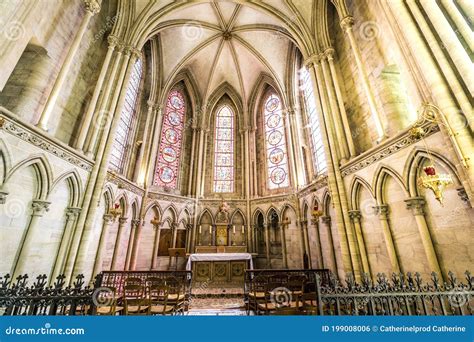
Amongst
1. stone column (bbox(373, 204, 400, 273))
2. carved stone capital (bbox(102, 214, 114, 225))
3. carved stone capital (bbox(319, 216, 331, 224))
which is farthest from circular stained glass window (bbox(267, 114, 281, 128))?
carved stone capital (bbox(102, 214, 114, 225))

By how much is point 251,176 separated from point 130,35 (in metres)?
9.49

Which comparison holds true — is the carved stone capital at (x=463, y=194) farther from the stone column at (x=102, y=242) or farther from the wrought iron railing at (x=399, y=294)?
the stone column at (x=102, y=242)

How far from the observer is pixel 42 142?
5.22 meters

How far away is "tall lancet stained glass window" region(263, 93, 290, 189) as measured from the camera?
13.2 m

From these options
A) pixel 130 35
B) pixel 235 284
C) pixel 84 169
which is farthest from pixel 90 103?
pixel 235 284

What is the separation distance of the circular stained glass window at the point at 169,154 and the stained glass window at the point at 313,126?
27.2 feet

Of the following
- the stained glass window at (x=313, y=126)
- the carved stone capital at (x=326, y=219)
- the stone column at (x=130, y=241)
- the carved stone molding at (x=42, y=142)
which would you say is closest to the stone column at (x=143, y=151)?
the stone column at (x=130, y=241)

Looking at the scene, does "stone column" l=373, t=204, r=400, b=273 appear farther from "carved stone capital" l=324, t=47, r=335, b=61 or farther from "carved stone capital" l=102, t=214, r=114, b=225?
"carved stone capital" l=102, t=214, r=114, b=225

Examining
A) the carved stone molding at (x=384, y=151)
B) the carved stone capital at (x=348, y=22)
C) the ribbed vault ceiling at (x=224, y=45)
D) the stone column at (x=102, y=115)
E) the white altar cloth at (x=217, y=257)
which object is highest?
the ribbed vault ceiling at (x=224, y=45)

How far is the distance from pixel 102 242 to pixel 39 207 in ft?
11.0

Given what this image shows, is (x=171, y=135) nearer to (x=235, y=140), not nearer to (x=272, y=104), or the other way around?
(x=235, y=140)

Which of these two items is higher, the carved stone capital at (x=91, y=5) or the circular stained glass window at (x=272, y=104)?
the circular stained glass window at (x=272, y=104)

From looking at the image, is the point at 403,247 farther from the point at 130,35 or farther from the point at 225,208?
the point at 130,35

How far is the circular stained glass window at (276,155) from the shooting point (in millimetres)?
13419
